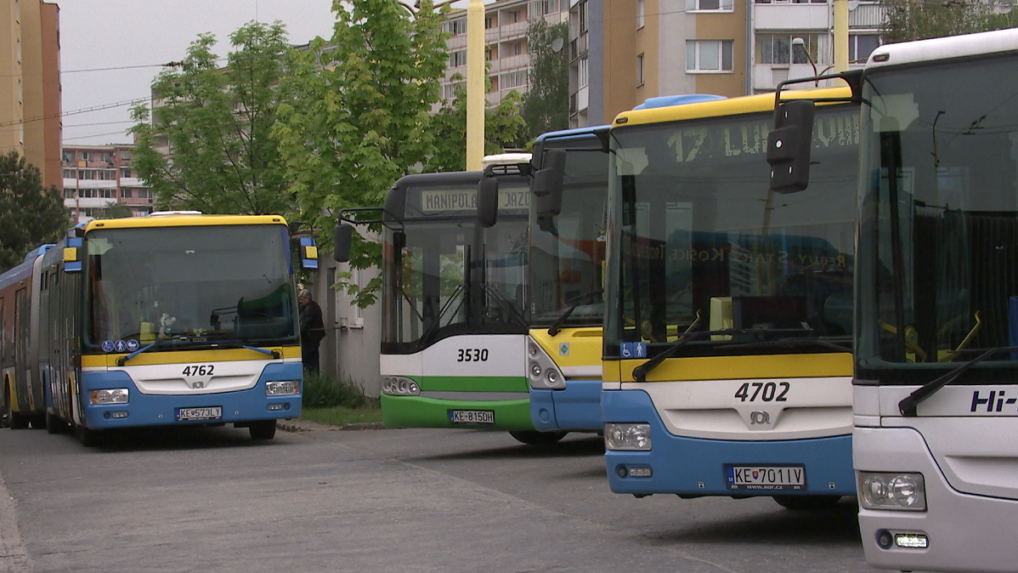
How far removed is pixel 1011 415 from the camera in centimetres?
595

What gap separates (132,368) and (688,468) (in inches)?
428

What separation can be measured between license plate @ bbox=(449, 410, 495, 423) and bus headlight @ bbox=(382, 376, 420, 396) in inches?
21.0

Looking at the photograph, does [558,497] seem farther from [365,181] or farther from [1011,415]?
[365,181]

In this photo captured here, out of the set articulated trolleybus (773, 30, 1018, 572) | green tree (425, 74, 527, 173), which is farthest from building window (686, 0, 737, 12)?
articulated trolleybus (773, 30, 1018, 572)

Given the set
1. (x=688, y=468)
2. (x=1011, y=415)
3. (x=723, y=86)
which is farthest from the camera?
(x=723, y=86)

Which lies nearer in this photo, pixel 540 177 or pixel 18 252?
pixel 540 177

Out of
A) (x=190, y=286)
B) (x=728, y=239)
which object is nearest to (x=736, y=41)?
(x=190, y=286)

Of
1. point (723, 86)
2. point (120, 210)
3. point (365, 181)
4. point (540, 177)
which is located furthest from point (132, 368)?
point (120, 210)

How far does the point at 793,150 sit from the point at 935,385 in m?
1.27

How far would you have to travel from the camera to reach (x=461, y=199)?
1659 cm

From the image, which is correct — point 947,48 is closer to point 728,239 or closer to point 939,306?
point 939,306

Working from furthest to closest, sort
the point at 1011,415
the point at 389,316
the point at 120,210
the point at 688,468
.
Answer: the point at 120,210 < the point at 389,316 < the point at 688,468 < the point at 1011,415

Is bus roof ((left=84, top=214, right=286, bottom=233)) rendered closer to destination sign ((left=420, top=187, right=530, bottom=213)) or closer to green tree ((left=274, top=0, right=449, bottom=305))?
destination sign ((left=420, top=187, right=530, bottom=213))

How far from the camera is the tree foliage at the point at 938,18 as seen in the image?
50.1 metres
